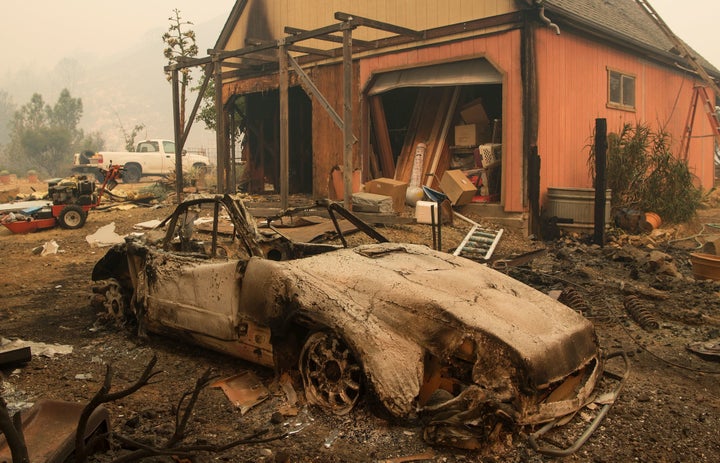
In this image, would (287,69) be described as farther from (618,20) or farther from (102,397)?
(102,397)

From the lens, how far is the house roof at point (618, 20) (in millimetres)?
11683

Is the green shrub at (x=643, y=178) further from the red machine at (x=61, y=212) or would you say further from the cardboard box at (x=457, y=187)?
the red machine at (x=61, y=212)

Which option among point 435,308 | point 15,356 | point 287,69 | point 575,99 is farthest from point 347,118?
point 435,308

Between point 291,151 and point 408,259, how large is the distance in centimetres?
1358

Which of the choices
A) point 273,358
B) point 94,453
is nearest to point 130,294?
point 273,358

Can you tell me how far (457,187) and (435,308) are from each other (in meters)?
8.34

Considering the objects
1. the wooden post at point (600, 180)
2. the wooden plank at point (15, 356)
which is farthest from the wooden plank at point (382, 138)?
the wooden plank at point (15, 356)

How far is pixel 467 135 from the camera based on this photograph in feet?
41.5

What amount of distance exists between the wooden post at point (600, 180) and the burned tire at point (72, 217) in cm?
1039

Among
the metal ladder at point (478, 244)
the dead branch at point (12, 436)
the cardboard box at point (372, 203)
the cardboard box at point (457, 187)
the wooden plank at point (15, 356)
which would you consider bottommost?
the wooden plank at point (15, 356)

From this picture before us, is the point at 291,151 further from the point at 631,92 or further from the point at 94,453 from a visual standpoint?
the point at 94,453

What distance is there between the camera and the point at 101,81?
173 meters

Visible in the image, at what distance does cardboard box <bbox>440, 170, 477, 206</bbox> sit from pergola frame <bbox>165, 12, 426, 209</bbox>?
2198mm

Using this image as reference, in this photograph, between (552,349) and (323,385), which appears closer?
(552,349)
